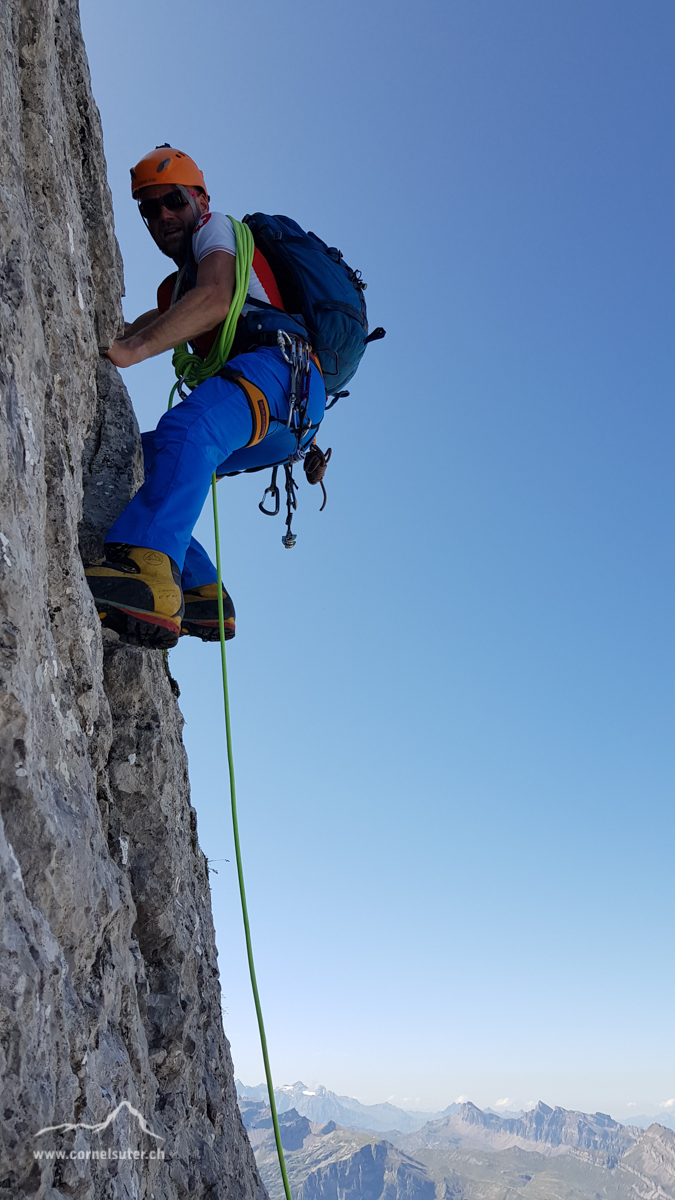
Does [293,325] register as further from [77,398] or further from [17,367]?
[17,367]

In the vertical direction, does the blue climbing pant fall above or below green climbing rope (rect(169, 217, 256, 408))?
below

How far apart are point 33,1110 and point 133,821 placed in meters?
2.61

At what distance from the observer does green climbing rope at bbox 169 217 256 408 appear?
16.2 ft

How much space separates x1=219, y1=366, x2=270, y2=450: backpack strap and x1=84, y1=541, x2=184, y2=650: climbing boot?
1254mm

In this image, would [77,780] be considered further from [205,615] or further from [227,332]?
[227,332]

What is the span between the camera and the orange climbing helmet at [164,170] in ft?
16.8

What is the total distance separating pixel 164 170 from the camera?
5.13 m

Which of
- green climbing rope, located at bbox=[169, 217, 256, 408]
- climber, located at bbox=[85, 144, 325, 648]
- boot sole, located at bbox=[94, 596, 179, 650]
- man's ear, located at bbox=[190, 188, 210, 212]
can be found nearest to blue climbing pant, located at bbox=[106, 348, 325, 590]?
climber, located at bbox=[85, 144, 325, 648]

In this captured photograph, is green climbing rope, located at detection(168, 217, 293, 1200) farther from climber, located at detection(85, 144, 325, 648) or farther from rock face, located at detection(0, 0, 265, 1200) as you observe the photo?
rock face, located at detection(0, 0, 265, 1200)

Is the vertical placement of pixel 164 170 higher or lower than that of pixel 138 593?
higher

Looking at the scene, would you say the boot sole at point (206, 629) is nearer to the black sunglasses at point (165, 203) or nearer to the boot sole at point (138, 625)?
the boot sole at point (138, 625)

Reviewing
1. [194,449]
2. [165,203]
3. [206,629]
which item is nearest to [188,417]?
[194,449]

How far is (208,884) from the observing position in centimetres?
652

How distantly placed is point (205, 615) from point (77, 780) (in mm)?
1984
